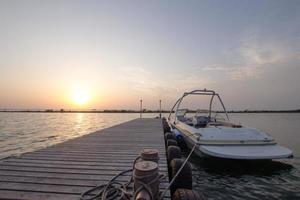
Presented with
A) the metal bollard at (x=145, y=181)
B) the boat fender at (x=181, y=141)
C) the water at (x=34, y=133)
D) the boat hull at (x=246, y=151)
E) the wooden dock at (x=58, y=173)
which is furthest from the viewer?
the water at (x=34, y=133)

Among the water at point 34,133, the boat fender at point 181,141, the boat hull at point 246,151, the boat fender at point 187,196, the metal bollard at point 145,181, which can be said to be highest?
the metal bollard at point 145,181

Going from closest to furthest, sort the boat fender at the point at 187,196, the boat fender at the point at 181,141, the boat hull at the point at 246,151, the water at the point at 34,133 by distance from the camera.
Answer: the boat fender at the point at 187,196 < the boat hull at the point at 246,151 < the boat fender at the point at 181,141 < the water at the point at 34,133

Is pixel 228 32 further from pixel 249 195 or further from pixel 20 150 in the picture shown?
pixel 20 150

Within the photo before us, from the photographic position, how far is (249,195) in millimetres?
6008

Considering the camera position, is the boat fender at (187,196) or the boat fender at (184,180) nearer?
the boat fender at (187,196)

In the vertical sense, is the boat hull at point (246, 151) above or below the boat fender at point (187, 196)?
below

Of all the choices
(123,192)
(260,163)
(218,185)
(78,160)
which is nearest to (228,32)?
(260,163)

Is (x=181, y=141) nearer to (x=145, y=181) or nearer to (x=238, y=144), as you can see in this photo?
(x=238, y=144)

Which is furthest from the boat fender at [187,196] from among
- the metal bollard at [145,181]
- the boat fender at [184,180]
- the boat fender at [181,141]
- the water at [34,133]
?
the water at [34,133]

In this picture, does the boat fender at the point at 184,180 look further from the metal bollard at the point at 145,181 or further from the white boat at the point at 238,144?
the white boat at the point at 238,144

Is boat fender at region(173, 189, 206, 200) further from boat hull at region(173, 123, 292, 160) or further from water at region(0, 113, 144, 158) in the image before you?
water at region(0, 113, 144, 158)

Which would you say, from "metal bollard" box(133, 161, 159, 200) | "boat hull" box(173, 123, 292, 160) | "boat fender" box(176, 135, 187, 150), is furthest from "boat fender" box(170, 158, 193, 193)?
"boat fender" box(176, 135, 187, 150)

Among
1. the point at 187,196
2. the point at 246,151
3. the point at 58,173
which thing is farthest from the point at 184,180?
the point at 246,151

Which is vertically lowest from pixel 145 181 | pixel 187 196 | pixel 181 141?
pixel 181 141
